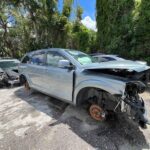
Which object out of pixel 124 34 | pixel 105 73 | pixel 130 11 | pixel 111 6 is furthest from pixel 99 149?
pixel 111 6

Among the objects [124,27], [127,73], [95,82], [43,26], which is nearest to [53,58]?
[95,82]

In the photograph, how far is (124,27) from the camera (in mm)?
10625

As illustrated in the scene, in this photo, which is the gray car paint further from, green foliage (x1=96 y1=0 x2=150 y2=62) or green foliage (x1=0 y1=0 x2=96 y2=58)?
green foliage (x1=0 y1=0 x2=96 y2=58)

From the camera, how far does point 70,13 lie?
15.9 meters

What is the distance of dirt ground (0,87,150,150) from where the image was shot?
3297 millimetres

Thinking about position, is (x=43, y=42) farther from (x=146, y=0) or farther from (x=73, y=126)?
(x=73, y=126)

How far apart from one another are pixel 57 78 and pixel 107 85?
1.59 metres

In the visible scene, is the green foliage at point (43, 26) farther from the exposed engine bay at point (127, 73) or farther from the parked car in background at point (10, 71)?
the exposed engine bay at point (127, 73)

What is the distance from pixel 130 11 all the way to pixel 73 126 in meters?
9.35

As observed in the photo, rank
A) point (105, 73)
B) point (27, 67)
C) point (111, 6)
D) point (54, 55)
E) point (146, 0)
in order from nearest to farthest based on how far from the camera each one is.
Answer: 1. point (105, 73)
2. point (54, 55)
3. point (27, 67)
4. point (146, 0)
5. point (111, 6)

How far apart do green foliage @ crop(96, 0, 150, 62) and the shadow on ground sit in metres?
6.75

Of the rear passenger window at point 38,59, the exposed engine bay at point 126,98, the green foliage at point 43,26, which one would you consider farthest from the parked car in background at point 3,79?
the green foliage at point 43,26

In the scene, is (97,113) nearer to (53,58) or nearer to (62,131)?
(62,131)

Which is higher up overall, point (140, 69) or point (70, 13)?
point (70, 13)
